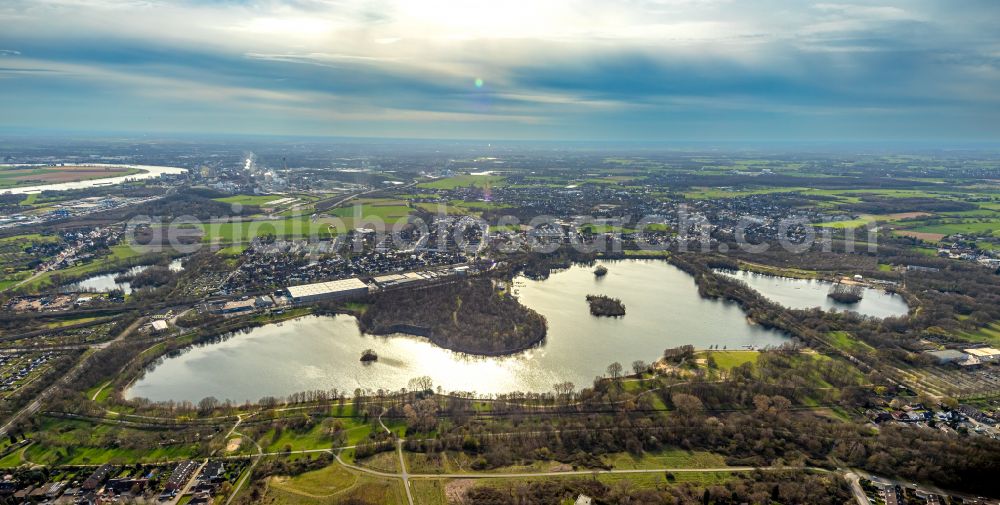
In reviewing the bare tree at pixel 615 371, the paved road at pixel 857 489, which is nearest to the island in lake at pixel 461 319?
the bare tree at pixel 615 371

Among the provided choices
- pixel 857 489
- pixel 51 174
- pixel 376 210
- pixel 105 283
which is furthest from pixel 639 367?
pixel 51 174

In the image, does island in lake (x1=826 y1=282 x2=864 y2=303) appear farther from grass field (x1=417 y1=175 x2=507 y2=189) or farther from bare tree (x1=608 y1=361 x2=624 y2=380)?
grass field (x1=417 y1=175 x2=507 y2=189)

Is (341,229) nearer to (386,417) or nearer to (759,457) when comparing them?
(386,417)

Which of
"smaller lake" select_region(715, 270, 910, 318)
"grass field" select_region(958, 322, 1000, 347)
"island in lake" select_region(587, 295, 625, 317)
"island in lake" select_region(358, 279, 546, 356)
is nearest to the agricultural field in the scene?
"island in lake" select_region(358, 279, 546, 356)

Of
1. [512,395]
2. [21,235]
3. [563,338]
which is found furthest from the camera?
[21,235]

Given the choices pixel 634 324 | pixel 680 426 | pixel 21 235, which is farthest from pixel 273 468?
pixel 21 235

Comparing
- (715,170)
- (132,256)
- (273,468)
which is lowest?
(273,468)

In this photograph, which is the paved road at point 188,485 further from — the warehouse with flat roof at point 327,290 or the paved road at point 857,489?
the paved road at point 857,489
